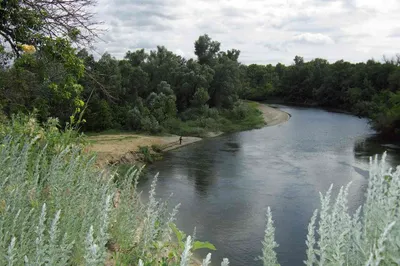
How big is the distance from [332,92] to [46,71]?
68837 mm

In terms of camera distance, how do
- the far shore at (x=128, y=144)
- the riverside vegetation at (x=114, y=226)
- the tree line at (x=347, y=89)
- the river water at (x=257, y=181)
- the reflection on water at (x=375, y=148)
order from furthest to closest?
1. the tree line at (x=347, y=89)
2. the reflection on water at (x=375, y=148)
3. the far shore at (x=128, y=144)
4. the river water at (x=257, y=181)
5. the riverside vegetation at (x=114, y=226)

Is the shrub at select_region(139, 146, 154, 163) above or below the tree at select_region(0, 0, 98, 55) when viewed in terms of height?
below

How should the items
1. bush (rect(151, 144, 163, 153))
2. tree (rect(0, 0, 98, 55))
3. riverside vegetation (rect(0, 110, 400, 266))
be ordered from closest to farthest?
riverside vegetation (rect(0, 110, 400, 266)) < tree (rect(0, 0, 98, 55)) < bush (rect(151, 144, 163, 153))

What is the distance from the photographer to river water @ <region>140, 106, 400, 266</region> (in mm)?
14328

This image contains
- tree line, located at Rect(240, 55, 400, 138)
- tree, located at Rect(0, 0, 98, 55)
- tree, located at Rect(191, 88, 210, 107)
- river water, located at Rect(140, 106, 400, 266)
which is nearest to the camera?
tree, located at Rect(0, 0, 98, 55)

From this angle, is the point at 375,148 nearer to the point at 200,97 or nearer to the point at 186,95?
the point at 200,97

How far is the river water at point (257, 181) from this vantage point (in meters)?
14.3

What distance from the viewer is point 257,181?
70.0 ft

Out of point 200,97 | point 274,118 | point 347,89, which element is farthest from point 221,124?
point 347,89

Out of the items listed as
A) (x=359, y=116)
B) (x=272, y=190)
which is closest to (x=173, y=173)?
(x=272, y=190)

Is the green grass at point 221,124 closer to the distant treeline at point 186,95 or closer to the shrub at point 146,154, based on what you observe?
the distant treeline at point 186,95

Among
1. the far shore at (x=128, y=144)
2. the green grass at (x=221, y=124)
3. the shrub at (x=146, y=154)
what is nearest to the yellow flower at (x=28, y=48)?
the far shore at (x=128, y=144)

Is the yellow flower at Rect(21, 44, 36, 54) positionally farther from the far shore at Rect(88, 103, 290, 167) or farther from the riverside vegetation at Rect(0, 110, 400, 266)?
the far shore at Rect(88, 103, 290, 167)

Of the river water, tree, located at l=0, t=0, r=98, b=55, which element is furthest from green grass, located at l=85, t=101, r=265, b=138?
tree, located at l=0, t=0, r=98, b=55
